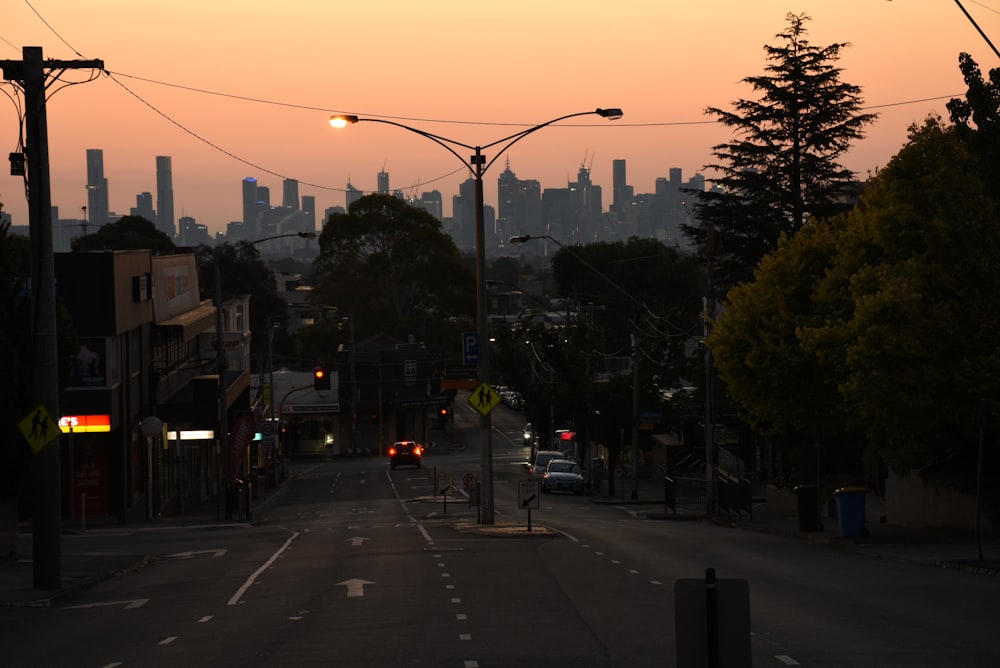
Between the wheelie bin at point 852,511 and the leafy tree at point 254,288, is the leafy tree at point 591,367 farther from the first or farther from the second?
the leafy tree at point 254,288

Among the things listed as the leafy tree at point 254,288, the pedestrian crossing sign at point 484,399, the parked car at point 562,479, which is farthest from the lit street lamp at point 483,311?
the leafy tree at point 254,288

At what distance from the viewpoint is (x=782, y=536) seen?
3528cm

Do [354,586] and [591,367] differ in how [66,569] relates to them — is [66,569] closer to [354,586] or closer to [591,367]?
[354,586]

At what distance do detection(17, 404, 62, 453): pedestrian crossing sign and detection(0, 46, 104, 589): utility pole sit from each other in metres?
0.20

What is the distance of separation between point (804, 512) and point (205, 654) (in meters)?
20.8

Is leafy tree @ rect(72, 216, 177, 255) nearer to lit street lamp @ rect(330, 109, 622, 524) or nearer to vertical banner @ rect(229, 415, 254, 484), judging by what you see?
vertical banner @ rect(229, 415, 254, 484)

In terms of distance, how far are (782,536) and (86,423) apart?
22.5 metres

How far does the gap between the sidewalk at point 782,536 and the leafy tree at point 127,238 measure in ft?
236

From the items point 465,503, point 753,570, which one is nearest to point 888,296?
point 753,570

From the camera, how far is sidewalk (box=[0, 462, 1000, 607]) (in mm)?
23984

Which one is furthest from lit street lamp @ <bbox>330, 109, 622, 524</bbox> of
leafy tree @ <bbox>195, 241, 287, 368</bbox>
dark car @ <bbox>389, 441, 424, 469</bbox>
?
leafy tree @ <bbox>195, 241, 287, 368</bbox>

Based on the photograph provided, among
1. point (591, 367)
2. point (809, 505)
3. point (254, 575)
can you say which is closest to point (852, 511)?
point (809, 505)

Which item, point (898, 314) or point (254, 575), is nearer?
point (254, 575)

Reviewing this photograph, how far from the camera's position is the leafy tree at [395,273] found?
10938cm
